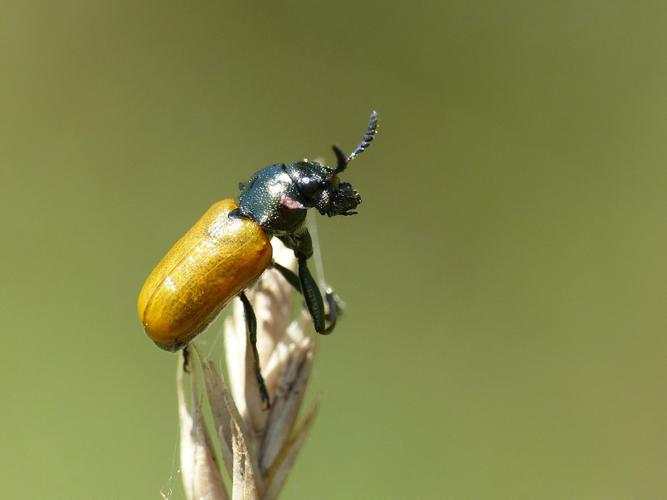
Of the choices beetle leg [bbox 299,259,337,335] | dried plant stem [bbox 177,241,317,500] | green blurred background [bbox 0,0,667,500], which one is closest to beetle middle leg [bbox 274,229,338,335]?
beetle leg [bbox 299,259,337,335]

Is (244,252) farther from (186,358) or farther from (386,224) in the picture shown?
(386,224)

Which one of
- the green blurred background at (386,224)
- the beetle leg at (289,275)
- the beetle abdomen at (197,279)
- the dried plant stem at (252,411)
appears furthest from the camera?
the green blurred background at (386,224)

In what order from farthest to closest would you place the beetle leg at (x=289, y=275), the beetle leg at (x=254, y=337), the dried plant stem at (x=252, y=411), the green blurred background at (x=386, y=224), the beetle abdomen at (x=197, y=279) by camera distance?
the green blurred background at (x=386, y=224)
the beetle leg at (x=289, y=275)
the beetle abdomen at (x=197, y=279)
the beetle leg at (x=254, y=337)
the dried plant stem at (x=252, y=411)

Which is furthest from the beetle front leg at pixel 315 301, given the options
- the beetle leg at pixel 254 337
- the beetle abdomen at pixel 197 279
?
the beetle leg at pixel 254 337

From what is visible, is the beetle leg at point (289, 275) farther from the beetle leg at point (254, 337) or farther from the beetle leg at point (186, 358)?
the beetle leg at point (186, 358)

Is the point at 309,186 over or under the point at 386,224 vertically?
under

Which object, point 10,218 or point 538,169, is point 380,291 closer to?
point 538,169

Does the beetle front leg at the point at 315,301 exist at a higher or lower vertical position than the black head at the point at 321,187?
lower

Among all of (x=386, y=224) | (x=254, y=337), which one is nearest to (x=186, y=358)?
(x=254, y=337)

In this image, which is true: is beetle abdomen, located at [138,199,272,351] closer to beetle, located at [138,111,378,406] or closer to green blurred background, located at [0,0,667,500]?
beetle, located at [138,111,378,406]
